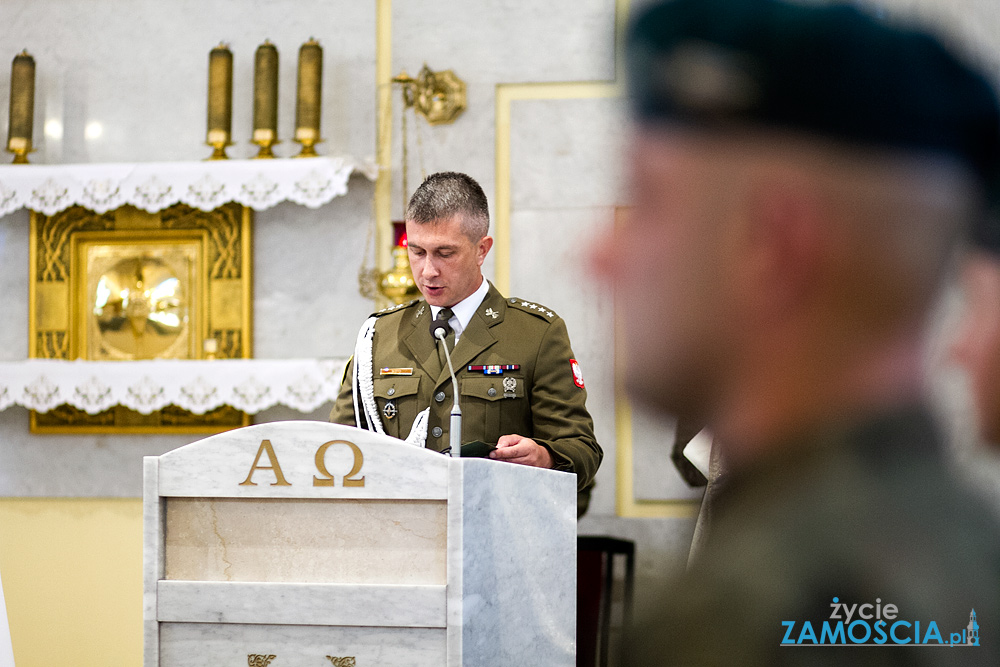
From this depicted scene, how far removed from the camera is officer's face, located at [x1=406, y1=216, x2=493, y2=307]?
2.31 m

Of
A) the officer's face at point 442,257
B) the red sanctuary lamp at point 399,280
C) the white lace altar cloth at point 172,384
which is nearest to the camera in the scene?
the officer's face at point 442,257

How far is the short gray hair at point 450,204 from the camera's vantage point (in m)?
2.32

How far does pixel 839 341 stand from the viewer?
1.07 feet

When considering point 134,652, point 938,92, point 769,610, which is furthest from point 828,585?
point 134,652

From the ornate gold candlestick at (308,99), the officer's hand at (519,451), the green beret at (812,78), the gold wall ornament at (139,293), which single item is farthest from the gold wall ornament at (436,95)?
the green beret at (812,78)

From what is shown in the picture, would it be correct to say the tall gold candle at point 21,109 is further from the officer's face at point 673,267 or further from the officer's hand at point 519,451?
the officer's face at point 673,267

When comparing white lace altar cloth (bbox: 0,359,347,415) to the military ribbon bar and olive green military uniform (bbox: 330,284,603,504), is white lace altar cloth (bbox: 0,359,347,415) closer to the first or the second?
olive green military uniform (bbox: 330,284,603,504)

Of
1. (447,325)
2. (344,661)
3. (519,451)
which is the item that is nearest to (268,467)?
(344,661)

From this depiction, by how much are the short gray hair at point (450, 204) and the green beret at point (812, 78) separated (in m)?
2.02

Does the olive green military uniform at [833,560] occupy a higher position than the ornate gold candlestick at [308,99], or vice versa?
the ornate gold candlestick at [308,99]

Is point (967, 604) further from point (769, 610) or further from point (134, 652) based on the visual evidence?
point (134, 652)

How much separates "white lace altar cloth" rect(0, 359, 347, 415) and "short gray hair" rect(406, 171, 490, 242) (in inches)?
76.2

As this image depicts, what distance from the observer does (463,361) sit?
239 centimetres

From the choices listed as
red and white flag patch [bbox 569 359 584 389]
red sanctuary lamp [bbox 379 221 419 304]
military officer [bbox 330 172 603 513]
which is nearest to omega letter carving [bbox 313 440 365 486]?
military officer [bbox 330 172 603 513]
